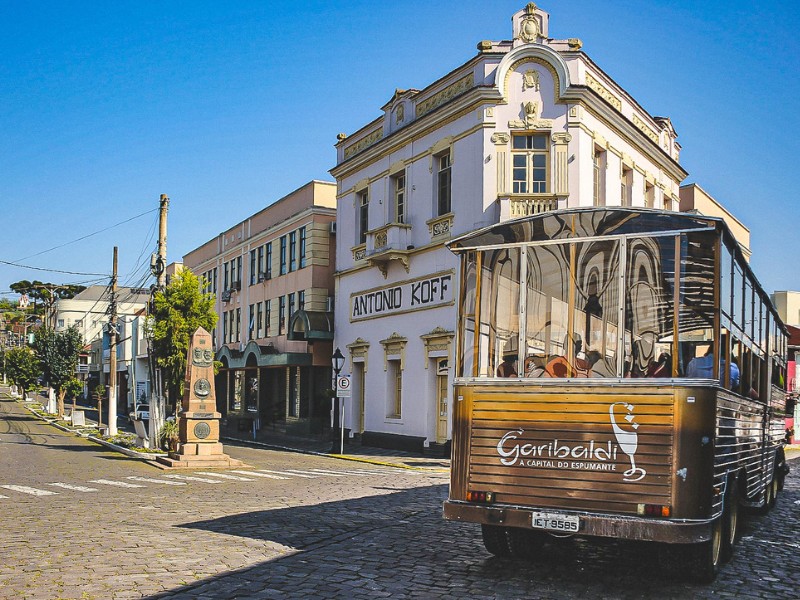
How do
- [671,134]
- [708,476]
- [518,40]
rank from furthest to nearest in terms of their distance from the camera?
[671,134]
[518,40]
[708,476]

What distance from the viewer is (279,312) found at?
133 feet

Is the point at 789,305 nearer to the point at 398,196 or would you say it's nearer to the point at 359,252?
the point at 359,252

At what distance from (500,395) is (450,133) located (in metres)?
19.3

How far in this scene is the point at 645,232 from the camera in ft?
26.9

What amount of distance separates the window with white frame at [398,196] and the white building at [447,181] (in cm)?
6

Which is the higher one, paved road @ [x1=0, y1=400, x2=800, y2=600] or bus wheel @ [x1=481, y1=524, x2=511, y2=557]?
bus wheel @ [x1=481, y1=524, x2=511, y2=557]

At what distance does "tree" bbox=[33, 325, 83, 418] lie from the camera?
53128mm

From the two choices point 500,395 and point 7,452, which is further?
point 7,452

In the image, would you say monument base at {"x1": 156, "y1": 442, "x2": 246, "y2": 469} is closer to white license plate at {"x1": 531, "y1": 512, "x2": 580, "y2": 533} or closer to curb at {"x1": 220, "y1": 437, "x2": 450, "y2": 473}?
curb at {"x1": 220, "y1": 437, "x2": 450, "y2": 473}

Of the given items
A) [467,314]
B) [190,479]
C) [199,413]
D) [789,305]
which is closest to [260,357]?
[199,413]

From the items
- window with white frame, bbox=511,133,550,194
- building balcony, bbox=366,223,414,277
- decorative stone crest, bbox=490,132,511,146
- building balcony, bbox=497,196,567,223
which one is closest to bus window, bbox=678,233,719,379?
building balcony, bbox=497,196,567,223

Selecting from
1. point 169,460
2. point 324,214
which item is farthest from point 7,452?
point 324,214

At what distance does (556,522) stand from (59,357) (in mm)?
50864

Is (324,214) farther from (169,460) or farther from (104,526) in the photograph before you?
(104,526)
